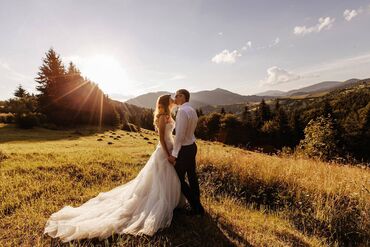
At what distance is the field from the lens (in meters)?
5.12

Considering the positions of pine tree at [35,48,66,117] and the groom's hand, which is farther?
pine tree at [35,48,66,117]

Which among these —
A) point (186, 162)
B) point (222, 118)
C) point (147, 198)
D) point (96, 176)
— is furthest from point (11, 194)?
point (222, 118)

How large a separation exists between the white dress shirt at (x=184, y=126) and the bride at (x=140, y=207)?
44 cm

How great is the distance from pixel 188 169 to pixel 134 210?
59.9 inches

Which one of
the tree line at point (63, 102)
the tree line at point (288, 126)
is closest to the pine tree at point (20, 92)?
the tree line at point (63, 102)

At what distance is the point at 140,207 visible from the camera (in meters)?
5.61

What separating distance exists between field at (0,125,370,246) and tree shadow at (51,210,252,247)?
20 mm

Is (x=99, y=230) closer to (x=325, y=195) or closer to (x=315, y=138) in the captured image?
(x=325, y=195)

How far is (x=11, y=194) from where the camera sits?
7180 mm

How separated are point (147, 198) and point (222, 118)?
71795 millimetres

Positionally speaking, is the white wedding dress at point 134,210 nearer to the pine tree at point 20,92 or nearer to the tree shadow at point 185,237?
the tree shadow at point 185,237

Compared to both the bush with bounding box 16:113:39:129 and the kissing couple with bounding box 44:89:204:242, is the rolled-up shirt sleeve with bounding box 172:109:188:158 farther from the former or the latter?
the bush with bounding box 16:113:39:129

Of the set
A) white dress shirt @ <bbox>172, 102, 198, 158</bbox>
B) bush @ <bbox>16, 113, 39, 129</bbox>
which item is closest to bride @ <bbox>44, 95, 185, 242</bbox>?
white dress shirt @ <bbox>172, 102, 198, 158</bbox>

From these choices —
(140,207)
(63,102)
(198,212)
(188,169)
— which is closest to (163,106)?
(188,169)
